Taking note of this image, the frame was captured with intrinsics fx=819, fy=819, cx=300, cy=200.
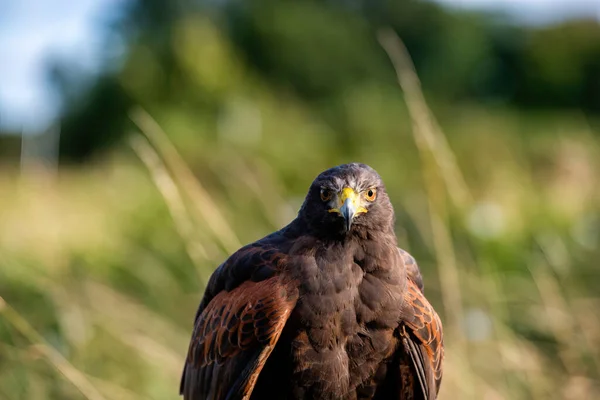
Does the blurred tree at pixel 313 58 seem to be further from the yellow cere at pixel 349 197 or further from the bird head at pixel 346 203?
the yellow cere at pixel 349 197

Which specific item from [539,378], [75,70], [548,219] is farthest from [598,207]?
[75,70]

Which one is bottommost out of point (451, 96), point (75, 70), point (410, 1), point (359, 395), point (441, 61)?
point (359, 395)

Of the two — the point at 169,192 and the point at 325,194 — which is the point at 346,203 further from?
the point at 169,192

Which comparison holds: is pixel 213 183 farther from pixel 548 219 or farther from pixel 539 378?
pixel 539 378

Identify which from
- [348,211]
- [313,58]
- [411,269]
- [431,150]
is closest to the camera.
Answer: [348,211]

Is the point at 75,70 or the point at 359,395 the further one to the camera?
the point at 75,70

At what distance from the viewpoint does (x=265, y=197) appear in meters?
4.96

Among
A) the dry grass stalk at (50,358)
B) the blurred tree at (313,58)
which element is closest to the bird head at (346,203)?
the dry grass stalk at (50,358)

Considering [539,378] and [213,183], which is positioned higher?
[213,183]

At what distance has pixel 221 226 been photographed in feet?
13.5

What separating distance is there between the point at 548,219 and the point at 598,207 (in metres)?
0.53

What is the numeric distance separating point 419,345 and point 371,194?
0.60 metres

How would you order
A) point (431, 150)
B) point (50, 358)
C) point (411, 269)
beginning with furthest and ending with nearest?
point (431, 150), point (411, 269), point (50, 358)

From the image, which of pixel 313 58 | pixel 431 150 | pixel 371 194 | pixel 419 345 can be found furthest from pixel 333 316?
pixel 313 58
